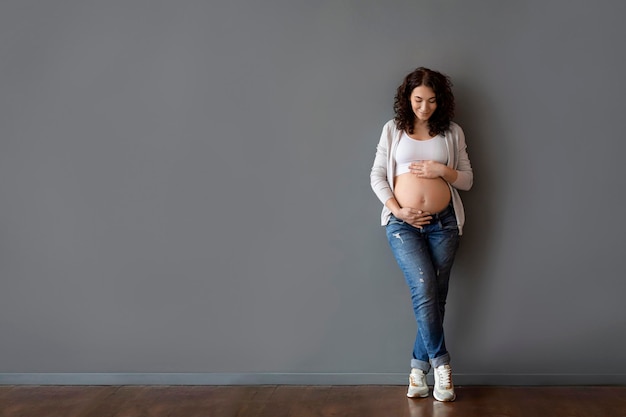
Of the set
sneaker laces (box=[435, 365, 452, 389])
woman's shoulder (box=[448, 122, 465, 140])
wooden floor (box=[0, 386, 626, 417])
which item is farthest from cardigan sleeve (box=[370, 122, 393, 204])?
wooden floor (box=[0, 386, 626, 417])

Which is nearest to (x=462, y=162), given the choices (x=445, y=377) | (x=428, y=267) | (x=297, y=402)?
(x=428, y=267)

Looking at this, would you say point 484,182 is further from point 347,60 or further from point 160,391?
point 160,391

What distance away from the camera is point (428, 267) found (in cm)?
328

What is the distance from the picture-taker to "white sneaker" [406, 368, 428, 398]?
3.36 meters

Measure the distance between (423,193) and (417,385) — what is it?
2.82 ft

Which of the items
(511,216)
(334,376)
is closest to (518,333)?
(511,216)

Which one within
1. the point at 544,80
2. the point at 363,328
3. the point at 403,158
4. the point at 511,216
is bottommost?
the point at 363,328

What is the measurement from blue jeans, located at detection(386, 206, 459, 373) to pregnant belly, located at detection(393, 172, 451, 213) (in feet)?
0.21

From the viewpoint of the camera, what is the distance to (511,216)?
350 cm

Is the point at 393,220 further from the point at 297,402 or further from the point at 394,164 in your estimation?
the point at 297,402

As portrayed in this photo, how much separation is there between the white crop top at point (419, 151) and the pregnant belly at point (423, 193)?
0.07 meters

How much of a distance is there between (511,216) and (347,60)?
1.05 meters

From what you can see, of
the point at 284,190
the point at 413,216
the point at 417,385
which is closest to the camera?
the point at 413,216

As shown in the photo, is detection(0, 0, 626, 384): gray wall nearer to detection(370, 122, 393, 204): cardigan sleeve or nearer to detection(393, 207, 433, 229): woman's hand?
detection(370, 122, 393, 204): cardigan sleeve
